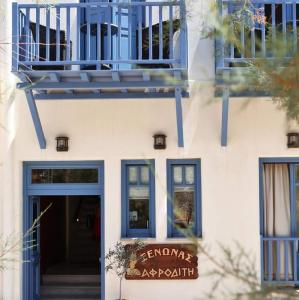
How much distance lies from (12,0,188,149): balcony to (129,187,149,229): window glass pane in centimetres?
102

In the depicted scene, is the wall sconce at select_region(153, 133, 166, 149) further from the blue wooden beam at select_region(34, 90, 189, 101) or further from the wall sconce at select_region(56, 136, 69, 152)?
the wall sconce at select_region(56, 136, 69, 152)

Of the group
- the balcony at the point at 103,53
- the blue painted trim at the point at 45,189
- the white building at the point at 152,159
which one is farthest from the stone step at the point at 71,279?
the balcony at the point at 103,53

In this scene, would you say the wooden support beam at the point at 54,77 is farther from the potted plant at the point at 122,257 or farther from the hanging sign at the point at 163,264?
the hanging sign at the point at 163,264

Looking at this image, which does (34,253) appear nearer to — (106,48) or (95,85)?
(95,85)

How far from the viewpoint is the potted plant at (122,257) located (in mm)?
8164

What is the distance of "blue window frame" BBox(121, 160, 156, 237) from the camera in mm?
8677

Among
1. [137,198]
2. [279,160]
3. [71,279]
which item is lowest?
[71,279]

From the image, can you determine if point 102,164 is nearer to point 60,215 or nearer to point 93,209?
point 60,215

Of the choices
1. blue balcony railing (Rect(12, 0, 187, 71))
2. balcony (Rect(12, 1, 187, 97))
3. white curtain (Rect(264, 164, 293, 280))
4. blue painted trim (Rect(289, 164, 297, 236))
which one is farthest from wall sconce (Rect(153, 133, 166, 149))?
blue painted trim (Rect(289, 164, 297, 236))

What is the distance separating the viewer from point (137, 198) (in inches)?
345

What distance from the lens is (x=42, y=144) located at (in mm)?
8633

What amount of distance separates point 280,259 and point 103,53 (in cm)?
411

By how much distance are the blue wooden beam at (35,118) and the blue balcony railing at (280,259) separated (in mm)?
3663

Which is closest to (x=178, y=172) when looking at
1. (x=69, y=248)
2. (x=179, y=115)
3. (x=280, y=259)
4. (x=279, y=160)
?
(x=179, y=115)
